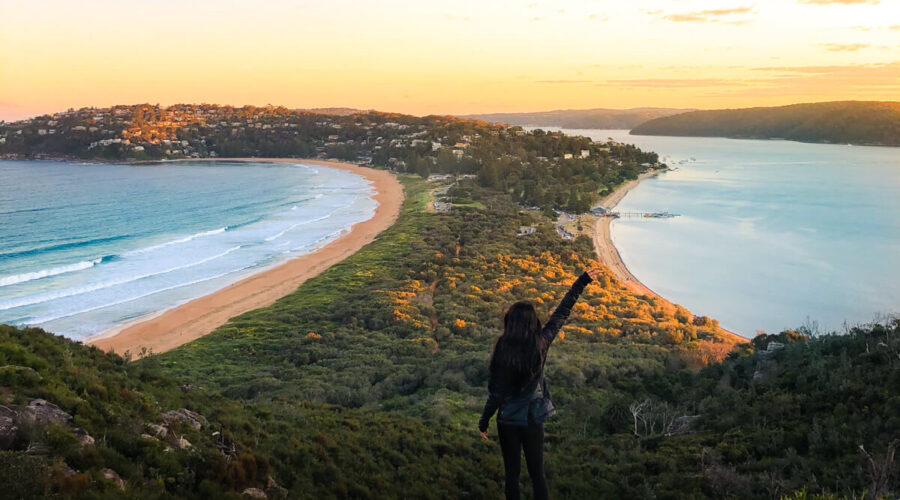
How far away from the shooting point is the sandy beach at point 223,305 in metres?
20.9

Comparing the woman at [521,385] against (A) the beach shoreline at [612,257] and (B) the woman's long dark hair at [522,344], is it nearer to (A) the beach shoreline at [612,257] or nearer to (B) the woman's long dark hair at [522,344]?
(B) the woman's long dark hair at [522,344]

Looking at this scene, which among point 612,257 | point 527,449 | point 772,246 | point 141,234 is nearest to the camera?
point 527,449

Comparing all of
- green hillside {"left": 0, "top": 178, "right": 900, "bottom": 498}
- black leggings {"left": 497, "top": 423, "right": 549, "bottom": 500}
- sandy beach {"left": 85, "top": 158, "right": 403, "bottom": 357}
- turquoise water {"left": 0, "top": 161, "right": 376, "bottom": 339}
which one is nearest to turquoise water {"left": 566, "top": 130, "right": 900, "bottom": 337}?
green hillside {"left": 0, "top": 178, "right": 900, "bottom": 498}

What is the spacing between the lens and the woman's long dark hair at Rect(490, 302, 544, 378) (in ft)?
12.5

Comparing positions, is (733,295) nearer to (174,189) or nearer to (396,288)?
(396,288)

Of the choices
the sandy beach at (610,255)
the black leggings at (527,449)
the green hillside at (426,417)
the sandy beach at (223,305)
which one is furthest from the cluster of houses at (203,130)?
the black leggings at (527,449)

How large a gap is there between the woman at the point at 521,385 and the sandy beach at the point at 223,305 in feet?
53.0

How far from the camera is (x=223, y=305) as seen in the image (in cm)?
2545

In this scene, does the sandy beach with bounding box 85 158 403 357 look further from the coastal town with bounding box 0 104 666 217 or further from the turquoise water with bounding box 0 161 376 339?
the coastal town with bounding box 0 104 666 217

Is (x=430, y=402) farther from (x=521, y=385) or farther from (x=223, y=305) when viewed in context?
(x=223, y=305)

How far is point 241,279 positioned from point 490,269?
13.5 m

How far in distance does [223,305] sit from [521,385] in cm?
2424

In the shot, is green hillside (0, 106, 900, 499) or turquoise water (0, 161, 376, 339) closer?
green hillside (0, 106, 900, 499)

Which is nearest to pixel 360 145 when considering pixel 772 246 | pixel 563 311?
pixel 772 246
